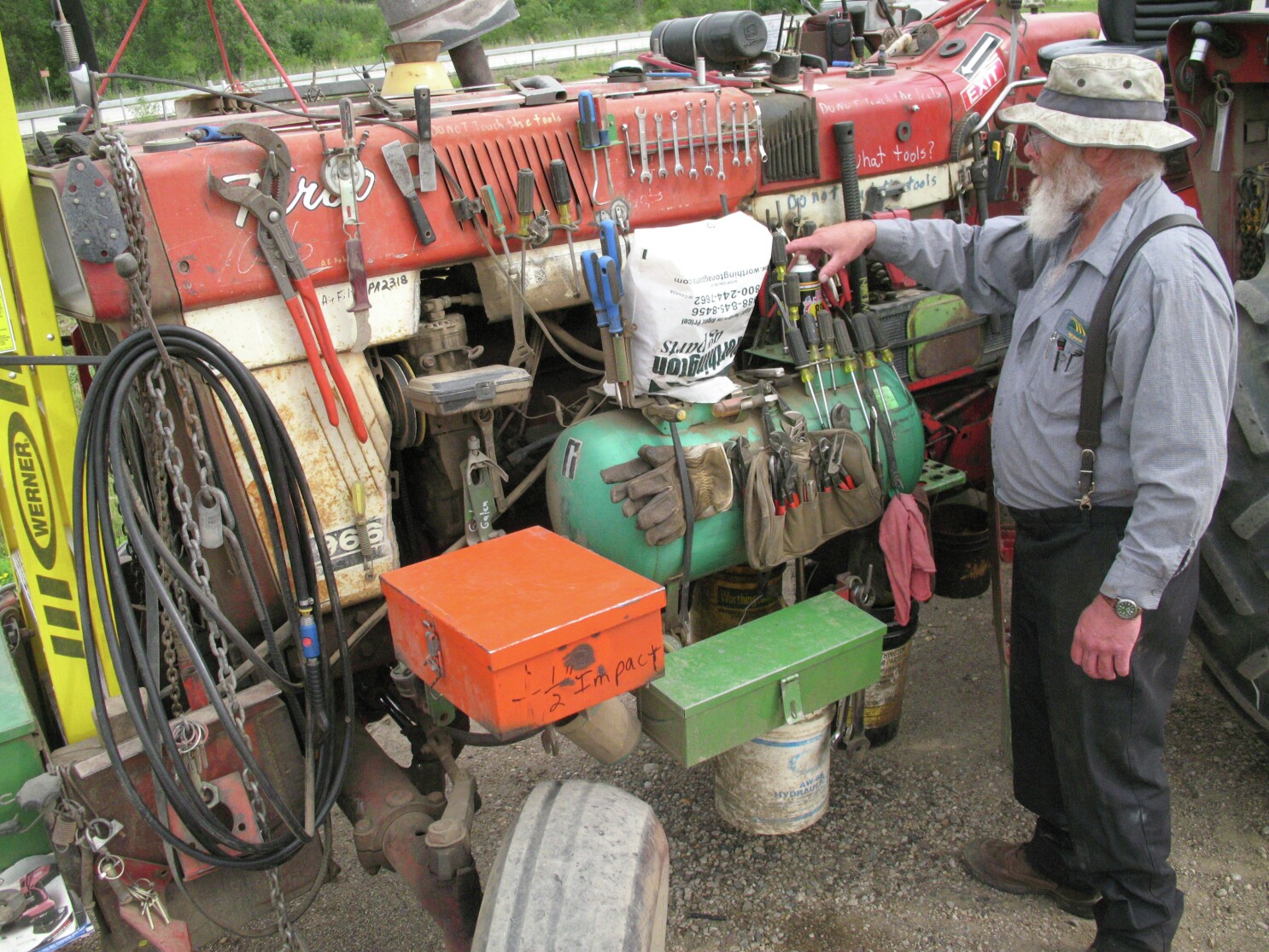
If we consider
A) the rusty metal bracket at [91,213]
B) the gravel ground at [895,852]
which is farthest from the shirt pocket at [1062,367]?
the rusty metal bracket at [91,213]

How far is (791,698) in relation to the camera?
237 centimetres

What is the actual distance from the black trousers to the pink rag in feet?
0.80

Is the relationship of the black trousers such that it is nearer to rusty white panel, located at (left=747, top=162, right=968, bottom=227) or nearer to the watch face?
the watch face

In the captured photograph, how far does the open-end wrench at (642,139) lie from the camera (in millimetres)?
2516

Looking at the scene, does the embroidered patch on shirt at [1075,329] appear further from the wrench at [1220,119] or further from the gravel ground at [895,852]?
the gravel ground at [895,852]

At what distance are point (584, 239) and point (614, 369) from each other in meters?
0.35

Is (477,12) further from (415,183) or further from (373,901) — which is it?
(373,901)

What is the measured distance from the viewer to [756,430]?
8.30 feet

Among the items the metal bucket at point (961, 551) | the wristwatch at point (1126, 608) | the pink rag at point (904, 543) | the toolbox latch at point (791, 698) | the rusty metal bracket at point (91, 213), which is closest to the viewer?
the rusty metal bracket at point (91, 213)

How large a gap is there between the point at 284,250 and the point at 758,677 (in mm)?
1308

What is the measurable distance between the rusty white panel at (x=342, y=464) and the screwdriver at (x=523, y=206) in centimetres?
43

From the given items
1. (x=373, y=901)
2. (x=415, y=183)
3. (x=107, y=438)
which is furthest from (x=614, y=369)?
(x=373, y=901)

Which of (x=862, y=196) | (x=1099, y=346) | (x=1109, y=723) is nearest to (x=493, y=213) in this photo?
(x=862, y=196)

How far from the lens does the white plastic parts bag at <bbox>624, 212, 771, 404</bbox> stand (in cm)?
227
